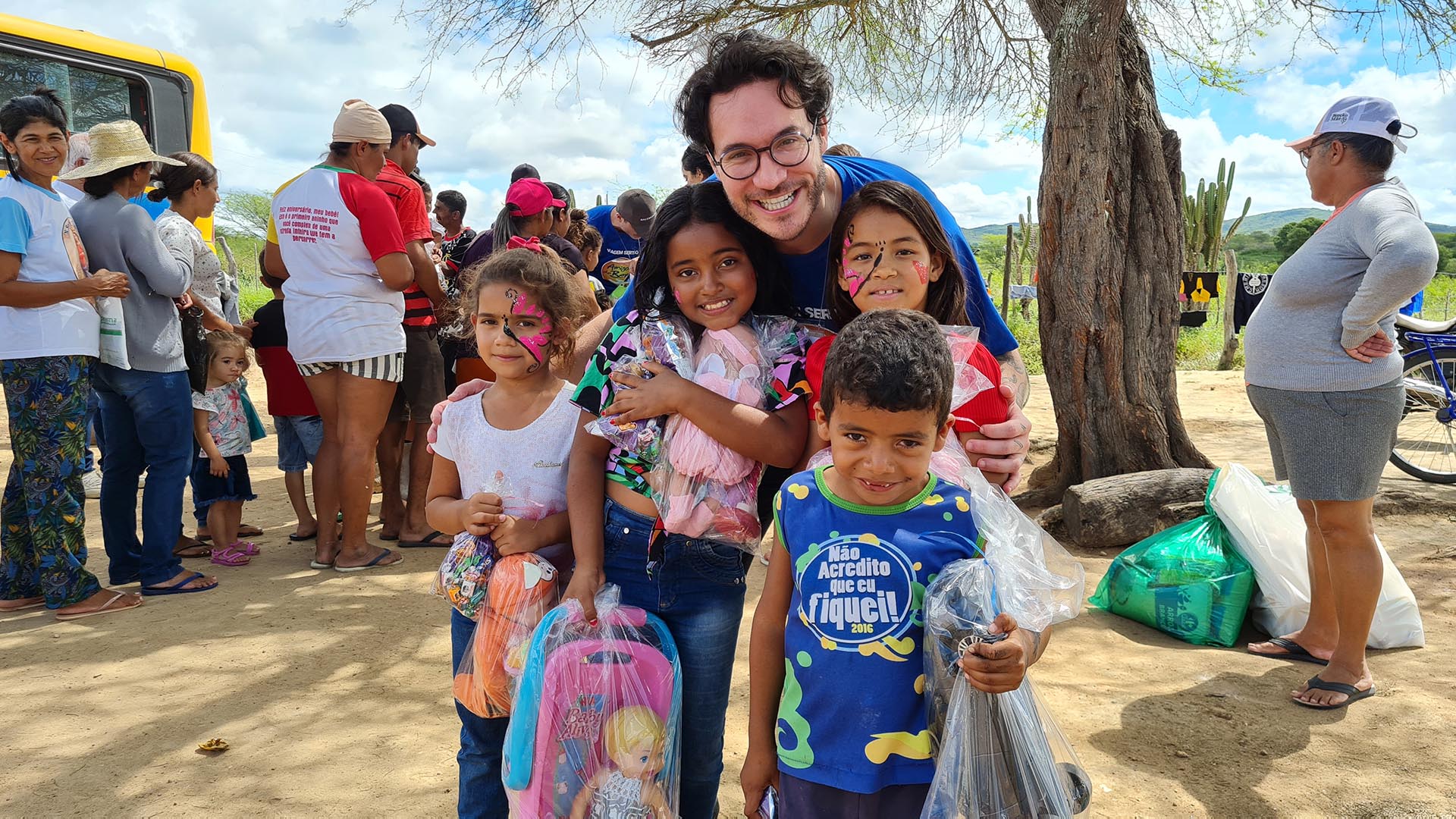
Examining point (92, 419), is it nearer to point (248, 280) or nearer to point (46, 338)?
point (46, 338)

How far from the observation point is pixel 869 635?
149 centimetres

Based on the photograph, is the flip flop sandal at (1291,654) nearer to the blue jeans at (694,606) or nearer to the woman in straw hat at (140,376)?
the blue jeans at (694,606)

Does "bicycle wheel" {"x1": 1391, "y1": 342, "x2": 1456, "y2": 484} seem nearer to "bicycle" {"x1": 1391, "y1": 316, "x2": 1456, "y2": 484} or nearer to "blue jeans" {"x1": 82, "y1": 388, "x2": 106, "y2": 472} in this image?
"bicycle" {"x1": 1391, "y1": 316, "x2": 1456, "y2": 484}

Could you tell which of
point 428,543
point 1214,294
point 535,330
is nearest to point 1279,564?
point 535,330

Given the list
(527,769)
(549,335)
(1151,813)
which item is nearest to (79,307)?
(549,335)

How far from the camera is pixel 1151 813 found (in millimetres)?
2443

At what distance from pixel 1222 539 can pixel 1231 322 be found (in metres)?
9.58

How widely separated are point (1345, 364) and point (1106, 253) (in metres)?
2.25

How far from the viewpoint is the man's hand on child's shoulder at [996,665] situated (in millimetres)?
1339

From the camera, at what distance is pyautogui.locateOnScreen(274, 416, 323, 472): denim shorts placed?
15.5ft

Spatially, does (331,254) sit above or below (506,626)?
above

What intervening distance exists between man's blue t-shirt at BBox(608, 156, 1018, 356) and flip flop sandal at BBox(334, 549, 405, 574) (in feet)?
9.93

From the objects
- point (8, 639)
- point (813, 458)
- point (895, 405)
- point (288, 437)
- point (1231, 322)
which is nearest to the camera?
point (895, 405)

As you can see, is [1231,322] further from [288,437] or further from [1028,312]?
[288,437]
